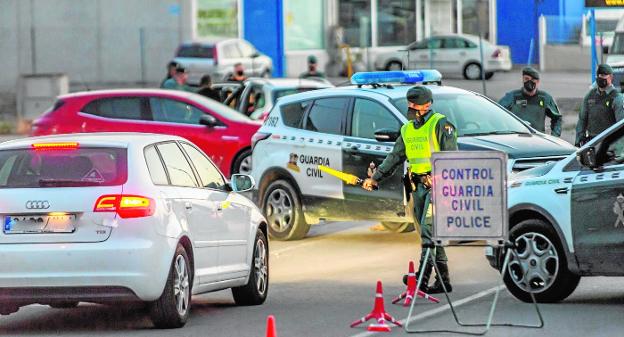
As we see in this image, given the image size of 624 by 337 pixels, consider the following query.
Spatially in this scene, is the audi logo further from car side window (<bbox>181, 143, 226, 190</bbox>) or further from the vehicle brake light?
car side window (<bbox>181, 143, 226, 190</bbox>)

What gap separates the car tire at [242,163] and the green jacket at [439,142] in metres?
10.0

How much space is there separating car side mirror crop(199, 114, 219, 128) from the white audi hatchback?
11.5 m

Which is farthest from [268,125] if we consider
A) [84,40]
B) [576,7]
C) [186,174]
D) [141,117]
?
[576,7]

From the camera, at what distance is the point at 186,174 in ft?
40.0

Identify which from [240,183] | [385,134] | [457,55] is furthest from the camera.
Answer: [457,55]

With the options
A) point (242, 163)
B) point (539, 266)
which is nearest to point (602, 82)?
point (539, 266)

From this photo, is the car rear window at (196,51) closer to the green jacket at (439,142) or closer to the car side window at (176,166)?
the green jacket at (439,142)

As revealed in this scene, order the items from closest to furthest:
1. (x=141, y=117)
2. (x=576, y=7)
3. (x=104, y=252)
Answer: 1. (x=104, y=252)
2. (x=141, y=117)
3. (x=576, y=7)

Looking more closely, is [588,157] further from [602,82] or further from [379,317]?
[602,82]

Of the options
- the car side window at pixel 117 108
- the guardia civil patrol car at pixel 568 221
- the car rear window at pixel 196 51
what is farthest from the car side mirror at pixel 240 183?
the car rear window at pixel 196 51

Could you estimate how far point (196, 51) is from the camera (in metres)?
48.6

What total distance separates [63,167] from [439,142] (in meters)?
3.27

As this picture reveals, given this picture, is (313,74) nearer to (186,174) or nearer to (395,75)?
(395,75)

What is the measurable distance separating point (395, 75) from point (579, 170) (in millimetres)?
5235
